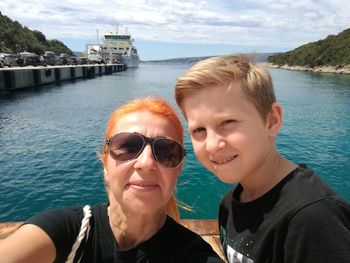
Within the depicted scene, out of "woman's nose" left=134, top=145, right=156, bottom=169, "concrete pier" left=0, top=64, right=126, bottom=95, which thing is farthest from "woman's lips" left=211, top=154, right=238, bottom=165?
"concrete pier" left=0, top=64, right=126, bottom=95

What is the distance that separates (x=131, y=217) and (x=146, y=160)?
1.01 feet

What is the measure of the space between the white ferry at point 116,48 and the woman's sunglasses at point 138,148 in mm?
101291

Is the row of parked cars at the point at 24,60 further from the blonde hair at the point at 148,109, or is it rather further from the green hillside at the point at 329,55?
the green hillside at the point at 329,55

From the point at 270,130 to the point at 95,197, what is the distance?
8.62 m

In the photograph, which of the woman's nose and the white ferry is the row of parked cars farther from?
the woman's nose

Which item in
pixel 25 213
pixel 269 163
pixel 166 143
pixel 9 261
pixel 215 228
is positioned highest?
pixel 166 143

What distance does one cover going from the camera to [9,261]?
1445mm

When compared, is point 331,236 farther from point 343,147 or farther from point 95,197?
point 343,147

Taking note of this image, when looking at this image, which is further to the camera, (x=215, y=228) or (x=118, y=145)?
(x=215, y=228)

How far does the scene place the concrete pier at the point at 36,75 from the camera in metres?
33.4

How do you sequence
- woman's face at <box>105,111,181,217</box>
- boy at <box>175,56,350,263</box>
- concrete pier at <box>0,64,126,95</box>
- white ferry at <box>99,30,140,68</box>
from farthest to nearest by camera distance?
1. white ferry at <box>99,30,140,68</box>
2. concrete pier at <box>0,64,126,95</box>
3. woman's face at <box>105,111,181,217</box>
4. boy at <box>175,56,350,263</box>

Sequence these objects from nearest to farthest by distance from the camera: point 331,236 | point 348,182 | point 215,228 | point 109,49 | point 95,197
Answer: point 331,236 → point 215,228 → point 95,197 → point 348,182 → point 109,49

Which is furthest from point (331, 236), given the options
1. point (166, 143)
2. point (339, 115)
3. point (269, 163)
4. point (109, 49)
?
point (109, 49)

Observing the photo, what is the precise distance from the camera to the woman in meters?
1.58
